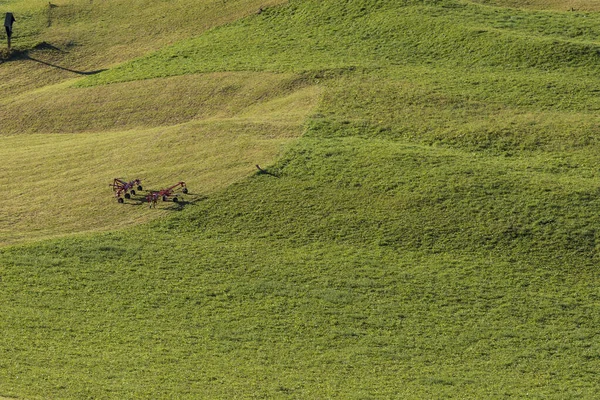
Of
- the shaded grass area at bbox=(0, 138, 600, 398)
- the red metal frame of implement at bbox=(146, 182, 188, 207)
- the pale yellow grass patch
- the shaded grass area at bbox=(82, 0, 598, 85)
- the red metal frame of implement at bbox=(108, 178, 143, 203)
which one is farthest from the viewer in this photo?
the shaded grass area at bbox=(82, 0, 598, 85)

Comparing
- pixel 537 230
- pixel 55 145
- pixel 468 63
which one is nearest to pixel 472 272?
pixel 537 230

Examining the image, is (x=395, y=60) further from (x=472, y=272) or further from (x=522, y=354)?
(x=522, y=354)

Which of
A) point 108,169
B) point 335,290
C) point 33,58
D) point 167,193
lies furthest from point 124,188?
point 33,58

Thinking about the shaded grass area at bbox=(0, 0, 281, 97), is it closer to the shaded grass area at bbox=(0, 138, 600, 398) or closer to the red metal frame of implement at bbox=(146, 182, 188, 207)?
the red metal frame of implement at bbox=(146, 182, 188, 207)

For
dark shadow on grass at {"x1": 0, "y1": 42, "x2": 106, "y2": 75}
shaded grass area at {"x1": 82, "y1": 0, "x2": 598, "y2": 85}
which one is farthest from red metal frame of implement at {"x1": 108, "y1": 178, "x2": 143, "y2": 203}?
dark shadow on grass at {"x1": 0, "y1": 42, "x2": 106, "y2": 75}

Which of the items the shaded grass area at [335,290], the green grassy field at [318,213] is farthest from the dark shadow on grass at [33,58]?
the shaded grass area at [335,290]

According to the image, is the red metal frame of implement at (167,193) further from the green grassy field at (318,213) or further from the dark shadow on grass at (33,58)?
the dark shadow on grass at (33,58)

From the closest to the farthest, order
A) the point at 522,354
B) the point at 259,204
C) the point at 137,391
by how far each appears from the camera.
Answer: the point at 137,391, the point at 522,354, the point at 259,204
